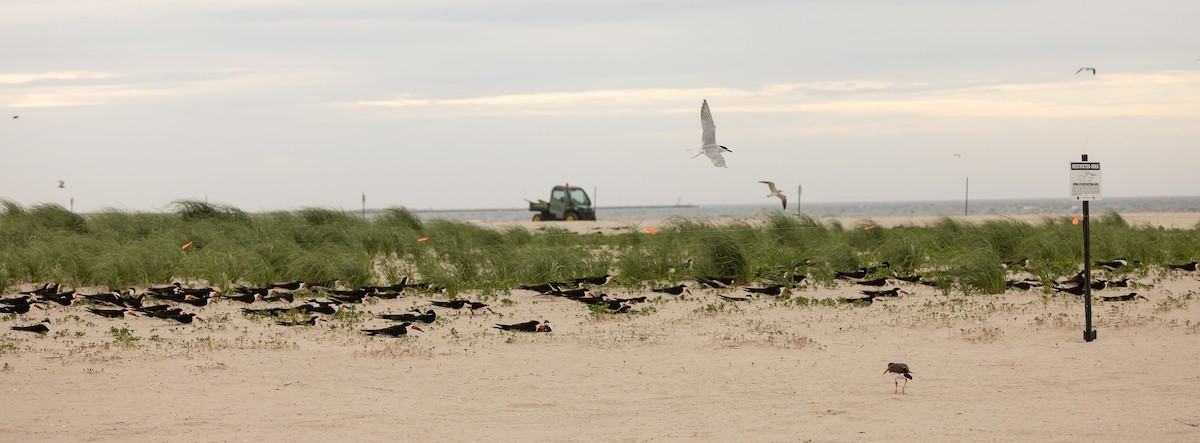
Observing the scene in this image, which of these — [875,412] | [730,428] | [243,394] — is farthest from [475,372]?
[875,412]

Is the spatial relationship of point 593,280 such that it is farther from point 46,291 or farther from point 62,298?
point 46,291

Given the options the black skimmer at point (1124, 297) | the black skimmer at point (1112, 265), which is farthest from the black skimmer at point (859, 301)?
the black skimmer at point (1112, 265)

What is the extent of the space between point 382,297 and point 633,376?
535 cm

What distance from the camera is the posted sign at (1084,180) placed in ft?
31.6

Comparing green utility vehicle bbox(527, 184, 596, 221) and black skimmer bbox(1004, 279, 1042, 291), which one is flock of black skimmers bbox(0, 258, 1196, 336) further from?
green utility vehicle bbox(527, 184, 596, 221)

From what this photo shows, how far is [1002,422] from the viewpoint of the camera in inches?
271

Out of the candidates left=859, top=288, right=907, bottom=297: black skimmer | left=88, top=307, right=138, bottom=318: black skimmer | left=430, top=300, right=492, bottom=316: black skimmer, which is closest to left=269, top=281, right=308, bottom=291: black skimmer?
left=88, top=307, right=138, bottom=318: black skimmer

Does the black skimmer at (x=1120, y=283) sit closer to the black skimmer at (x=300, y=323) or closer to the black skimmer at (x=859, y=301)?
the black skimmer at (x=859, y=301)

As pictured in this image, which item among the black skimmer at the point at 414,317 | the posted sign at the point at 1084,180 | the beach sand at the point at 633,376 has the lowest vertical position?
the beach sand at the point at 633,376

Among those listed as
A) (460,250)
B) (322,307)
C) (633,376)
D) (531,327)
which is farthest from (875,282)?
(322,307)

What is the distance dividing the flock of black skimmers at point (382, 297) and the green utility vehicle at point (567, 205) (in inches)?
1051

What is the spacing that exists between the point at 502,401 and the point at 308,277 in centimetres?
719

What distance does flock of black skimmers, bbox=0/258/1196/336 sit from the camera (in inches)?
441

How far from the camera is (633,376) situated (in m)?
8.68
